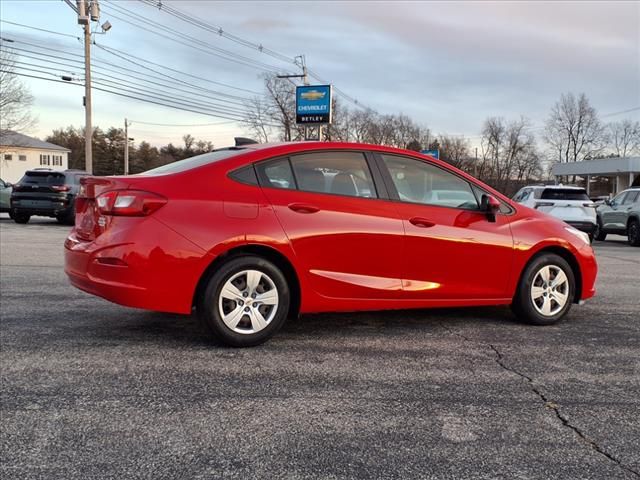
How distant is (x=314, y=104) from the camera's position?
35.4 meters

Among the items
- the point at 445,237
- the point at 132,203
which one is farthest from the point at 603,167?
the point at 132,203

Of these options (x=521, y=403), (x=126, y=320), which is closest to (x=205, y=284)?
(x=126, y=320)

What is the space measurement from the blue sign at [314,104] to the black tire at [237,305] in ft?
103

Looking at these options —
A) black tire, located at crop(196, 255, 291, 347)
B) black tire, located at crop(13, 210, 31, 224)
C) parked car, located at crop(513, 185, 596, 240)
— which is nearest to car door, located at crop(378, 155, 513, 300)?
black tire, located at crop(196, 255, 291, 347)

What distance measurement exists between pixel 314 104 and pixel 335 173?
104 feet

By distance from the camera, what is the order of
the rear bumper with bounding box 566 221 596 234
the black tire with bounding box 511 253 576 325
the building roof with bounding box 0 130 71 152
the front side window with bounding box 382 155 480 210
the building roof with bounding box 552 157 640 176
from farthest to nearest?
the building roof with bounding box 0 130 71 152, the building roof with bounding box 552 157 640 176, the rear bumper with bounding box 566 221 596 234, the black tire with bounding box 511 253 576 325, the front side window with bounding box 382 155 480 210

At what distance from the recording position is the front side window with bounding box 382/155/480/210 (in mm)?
4945

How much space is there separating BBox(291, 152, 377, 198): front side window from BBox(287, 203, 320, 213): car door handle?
16cm

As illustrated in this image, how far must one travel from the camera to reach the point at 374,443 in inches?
115

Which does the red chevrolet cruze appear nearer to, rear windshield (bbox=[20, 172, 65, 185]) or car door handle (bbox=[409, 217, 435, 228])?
car door handle (bbox=[409, 217, 435, 228])

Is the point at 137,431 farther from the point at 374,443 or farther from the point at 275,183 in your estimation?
the point at 275,183

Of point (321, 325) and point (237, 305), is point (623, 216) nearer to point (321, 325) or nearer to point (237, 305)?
point (321, 325)

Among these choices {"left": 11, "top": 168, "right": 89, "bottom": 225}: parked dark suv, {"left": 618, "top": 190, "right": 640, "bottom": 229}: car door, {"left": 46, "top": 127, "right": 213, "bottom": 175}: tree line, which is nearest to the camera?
{"left": 618, "top": 190, "right": 640, "bottom": 229}: car door

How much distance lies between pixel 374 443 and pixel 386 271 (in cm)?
199
